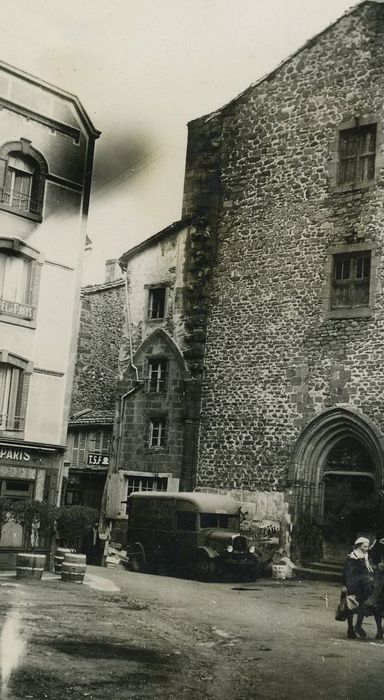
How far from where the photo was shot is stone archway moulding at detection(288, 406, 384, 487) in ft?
56.9

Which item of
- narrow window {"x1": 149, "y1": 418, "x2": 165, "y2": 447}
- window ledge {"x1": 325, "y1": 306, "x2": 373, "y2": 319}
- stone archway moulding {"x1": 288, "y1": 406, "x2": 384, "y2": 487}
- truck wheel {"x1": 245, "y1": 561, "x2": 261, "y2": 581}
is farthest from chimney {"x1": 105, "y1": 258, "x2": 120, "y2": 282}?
truck wheel {"x1": 245, "y1": 561, "x2": 261, "y2": 581}

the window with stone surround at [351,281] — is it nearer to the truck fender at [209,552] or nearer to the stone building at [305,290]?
the stone building at [305,290]

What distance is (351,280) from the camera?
17.9 m

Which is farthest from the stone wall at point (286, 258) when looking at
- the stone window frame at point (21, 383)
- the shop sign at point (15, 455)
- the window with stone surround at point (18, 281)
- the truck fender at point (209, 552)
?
→ the window with stone surround at point (18, 281)

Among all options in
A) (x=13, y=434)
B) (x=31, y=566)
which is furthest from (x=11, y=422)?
(x=31, y=566)

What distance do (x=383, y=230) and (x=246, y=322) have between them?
363cm

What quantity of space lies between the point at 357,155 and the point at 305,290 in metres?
2.97

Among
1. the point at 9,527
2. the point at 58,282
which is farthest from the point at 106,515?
the point at 58,282

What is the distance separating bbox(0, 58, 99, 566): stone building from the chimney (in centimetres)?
358

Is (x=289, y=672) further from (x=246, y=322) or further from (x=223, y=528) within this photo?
(x=246, y=322)

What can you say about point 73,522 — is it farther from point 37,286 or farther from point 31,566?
point 37,286

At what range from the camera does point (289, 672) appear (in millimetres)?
8234

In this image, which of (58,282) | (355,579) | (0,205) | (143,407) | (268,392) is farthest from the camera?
(143,407)

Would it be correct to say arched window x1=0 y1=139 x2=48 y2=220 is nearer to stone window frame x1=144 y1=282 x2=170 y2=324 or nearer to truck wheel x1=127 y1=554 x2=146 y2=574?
stone window frame x1=144 y1=282 x2=170 y2=324
